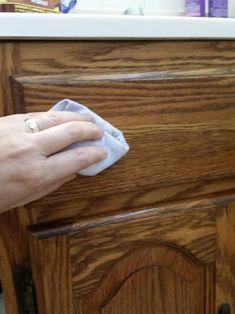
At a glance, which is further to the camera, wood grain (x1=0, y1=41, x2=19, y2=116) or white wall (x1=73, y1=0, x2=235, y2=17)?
white wall (x1=73, y1=0, x2=235, y2=17)

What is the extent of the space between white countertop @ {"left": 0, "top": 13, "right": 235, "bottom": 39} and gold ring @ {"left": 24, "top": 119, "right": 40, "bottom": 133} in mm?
92

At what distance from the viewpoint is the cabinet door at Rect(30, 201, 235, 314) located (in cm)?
48

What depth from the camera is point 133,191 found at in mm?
512

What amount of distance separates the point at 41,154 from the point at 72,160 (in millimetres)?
36

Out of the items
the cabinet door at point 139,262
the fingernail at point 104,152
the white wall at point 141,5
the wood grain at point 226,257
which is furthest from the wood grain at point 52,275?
the white wall at point 141,5

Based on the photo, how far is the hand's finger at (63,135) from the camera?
0.40m

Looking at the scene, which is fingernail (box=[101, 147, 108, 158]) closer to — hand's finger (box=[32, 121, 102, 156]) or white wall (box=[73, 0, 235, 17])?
hand's finger (box=[32, 121, 102, 156])

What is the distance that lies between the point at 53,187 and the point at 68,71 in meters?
0.13

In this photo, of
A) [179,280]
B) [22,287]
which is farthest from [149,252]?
[22,287]

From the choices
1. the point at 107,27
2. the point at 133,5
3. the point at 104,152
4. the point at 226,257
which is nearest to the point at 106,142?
the point at 104,152

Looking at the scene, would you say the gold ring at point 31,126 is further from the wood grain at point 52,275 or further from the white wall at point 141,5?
the white wall at point 141,5

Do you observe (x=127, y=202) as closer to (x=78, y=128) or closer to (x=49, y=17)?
(x=78, y=128)

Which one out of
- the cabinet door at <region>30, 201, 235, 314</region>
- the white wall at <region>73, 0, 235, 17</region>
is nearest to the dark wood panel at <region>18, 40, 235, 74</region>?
the cabinet door at <region>30, 201, 235, 314</region>

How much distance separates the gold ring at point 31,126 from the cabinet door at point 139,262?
5.2 inches
